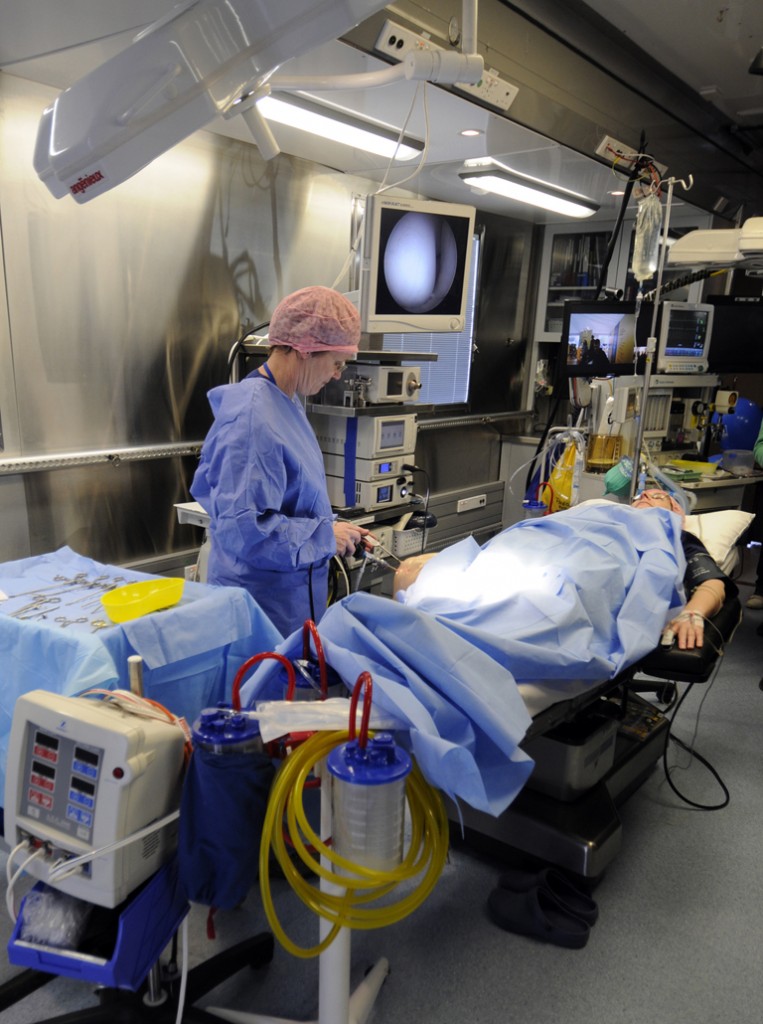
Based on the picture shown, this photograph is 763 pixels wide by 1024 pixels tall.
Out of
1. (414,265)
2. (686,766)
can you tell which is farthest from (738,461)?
(414,265)

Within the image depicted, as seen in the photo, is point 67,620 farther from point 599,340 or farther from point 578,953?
point 599,340

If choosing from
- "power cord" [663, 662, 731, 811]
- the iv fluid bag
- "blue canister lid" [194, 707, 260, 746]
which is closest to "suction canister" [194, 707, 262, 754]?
"blue canister lid" [194, 707, 260, 746]

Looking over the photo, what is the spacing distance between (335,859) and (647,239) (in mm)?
2832

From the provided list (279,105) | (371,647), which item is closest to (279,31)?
(371,647)

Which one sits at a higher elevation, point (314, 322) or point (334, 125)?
point (334, 125)

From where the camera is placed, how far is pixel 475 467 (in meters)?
5.30

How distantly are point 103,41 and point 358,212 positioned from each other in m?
1.33

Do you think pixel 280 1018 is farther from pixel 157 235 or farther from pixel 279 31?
pixel 157 235

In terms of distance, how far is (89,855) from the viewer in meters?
1.13

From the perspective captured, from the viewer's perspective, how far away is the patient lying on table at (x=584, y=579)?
1.79m

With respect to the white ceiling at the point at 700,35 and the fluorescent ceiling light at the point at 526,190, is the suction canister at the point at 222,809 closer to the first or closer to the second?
the fluorescent ceiling light at the point at 526,190

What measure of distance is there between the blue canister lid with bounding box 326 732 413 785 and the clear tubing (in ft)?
0.16

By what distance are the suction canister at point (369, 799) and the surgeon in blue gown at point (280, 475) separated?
1.00 m

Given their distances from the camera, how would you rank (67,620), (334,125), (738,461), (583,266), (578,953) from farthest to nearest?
(583,266) → (738,461) → (334,125) → (578,953) → (67,620)
